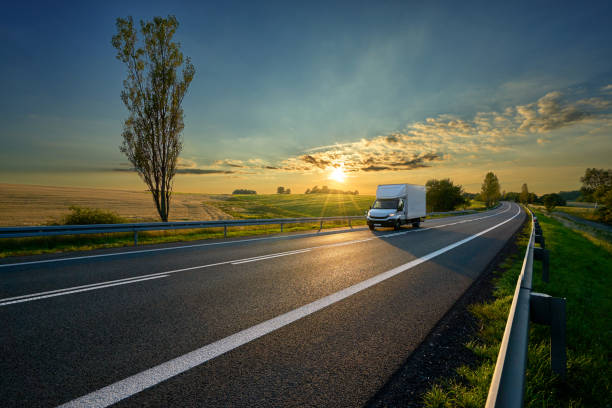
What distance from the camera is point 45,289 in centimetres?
477

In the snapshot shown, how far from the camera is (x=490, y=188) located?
9525 cm

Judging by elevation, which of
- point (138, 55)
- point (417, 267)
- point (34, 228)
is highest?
point (138, 55)

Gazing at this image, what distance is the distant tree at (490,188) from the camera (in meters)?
94.9

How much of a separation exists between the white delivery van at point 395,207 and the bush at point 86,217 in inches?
569

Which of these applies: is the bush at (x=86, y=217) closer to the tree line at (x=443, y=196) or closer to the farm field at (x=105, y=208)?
the farm field at (x=105, y=208)

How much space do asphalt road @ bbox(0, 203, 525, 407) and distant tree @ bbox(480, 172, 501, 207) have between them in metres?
107

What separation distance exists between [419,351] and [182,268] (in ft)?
18.0

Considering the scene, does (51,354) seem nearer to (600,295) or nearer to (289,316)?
(289,316)

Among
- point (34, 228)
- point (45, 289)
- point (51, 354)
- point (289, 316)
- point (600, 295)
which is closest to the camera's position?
point (51, 354)

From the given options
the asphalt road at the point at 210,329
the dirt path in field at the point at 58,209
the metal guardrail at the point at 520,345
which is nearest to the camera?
the metal guardrail at the point at 520,345

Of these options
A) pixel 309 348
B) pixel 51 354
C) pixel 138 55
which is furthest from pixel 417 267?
pixel 138 55

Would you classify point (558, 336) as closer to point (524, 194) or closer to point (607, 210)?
point (607, 210)

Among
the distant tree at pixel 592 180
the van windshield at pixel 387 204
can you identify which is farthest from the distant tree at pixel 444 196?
the distant tree at pixel 592 180

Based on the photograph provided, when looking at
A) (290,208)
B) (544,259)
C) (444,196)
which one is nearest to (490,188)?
(444,196)
